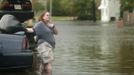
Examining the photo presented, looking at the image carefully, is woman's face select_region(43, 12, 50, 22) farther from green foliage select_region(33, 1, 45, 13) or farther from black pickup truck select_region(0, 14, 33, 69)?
green foliage select_region(33, 1, 45, 13)

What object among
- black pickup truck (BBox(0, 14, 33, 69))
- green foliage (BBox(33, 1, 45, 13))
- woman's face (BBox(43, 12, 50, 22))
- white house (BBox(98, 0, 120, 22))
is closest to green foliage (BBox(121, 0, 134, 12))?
white house (BBox(98, 0, 120, 22))

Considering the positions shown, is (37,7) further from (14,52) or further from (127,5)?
(14,52)

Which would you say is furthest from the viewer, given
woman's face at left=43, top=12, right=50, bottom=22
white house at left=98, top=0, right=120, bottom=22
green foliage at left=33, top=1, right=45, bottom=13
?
green foliage at left=33, top=1, right=45, bottom=13

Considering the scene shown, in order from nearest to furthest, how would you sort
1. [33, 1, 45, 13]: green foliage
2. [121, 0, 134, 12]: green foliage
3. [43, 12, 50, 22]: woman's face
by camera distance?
[43, 12, 50, 22]: woman's face
[121, 0, 134, 12]: green foliage
[33, 1, 45, 13]: green foliage

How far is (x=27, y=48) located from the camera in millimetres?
12320

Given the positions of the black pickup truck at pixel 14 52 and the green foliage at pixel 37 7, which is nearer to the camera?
the black pickup truck at pixel 14 52

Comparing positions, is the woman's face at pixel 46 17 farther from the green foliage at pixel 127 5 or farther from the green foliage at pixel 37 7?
the green foliage at pixel 37 7

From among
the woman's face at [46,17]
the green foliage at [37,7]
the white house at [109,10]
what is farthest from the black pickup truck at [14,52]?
the green foliage at [37,7]

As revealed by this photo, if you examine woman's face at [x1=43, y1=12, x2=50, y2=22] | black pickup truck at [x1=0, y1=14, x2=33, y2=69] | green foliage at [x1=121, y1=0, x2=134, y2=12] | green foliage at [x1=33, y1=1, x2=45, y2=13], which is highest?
woman's face at [x1=43, y1=12, x2=50, y2=22]

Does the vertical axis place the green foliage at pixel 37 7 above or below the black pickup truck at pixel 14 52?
below

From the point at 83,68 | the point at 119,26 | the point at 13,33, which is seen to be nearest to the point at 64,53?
the point at 83,68

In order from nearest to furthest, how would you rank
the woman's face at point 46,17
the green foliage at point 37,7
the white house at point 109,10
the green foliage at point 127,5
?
1. the woman's face at point 46,17
2. the green foliage at point 127,5
3. the white house at point 109,10
4. the green foliage at point 37,7

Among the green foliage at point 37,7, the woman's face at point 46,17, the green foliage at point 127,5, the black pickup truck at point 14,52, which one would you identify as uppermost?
the woman's face at point 46,17

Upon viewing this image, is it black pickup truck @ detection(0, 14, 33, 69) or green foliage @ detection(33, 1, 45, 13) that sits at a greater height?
black pickup truck @ detection(0, 14, 33, 69)
